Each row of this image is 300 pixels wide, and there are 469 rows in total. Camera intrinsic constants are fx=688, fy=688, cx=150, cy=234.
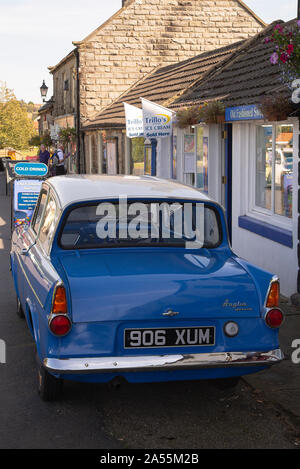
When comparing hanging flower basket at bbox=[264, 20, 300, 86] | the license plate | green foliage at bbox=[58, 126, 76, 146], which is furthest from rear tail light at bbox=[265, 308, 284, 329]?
green foliage at bbox=[58, 126, 76, 146]

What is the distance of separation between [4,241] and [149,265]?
10.5 metres

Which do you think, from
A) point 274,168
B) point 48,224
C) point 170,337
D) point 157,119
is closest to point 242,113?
point 274,168

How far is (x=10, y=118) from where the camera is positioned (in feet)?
304

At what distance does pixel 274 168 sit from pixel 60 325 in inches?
260

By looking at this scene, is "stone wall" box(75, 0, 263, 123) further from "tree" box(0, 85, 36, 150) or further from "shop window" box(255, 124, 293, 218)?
"tree" box(0, 85, 36, 150)

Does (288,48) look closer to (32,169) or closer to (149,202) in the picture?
(149,202)

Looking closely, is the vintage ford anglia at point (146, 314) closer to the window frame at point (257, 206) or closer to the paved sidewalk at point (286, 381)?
the paved sidewalk at point (286, 381)

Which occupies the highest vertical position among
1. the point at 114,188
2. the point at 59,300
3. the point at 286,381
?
the point at 114,188

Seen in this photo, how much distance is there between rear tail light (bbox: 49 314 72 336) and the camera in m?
4.71

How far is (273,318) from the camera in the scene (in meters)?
5.00

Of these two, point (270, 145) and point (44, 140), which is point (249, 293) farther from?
point (44, 140)

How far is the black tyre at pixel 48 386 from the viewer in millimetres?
5227

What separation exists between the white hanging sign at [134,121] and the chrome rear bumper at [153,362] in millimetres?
10709

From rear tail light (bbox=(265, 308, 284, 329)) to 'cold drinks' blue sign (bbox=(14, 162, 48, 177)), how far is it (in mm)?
12037
